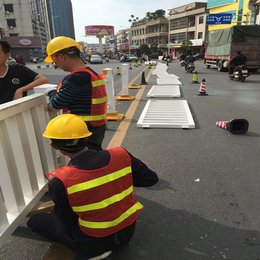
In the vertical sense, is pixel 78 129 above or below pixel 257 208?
above

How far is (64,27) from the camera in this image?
16400 centimetres

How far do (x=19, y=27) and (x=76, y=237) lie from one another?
216 feet

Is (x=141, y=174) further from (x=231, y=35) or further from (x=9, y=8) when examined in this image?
(x=9, y=8)

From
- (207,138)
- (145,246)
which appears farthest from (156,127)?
(145,246)

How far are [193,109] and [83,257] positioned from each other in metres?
6.25

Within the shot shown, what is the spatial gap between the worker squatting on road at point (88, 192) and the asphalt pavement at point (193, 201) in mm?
381

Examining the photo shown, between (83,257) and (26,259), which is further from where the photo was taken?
(26,259)

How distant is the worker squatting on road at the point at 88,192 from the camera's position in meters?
1.63

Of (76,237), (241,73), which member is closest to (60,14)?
(241,73)

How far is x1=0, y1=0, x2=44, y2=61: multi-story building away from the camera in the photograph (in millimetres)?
53000

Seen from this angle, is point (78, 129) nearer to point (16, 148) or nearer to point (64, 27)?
point (16, 148)

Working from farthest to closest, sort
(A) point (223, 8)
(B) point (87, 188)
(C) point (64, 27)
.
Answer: (C) point (64, 27) < (A) point (223, 8) < (B) point (87, 188)

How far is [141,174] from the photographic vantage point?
200cm

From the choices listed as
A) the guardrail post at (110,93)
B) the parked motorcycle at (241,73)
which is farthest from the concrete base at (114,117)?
the parked motorcycle at (241,73)
